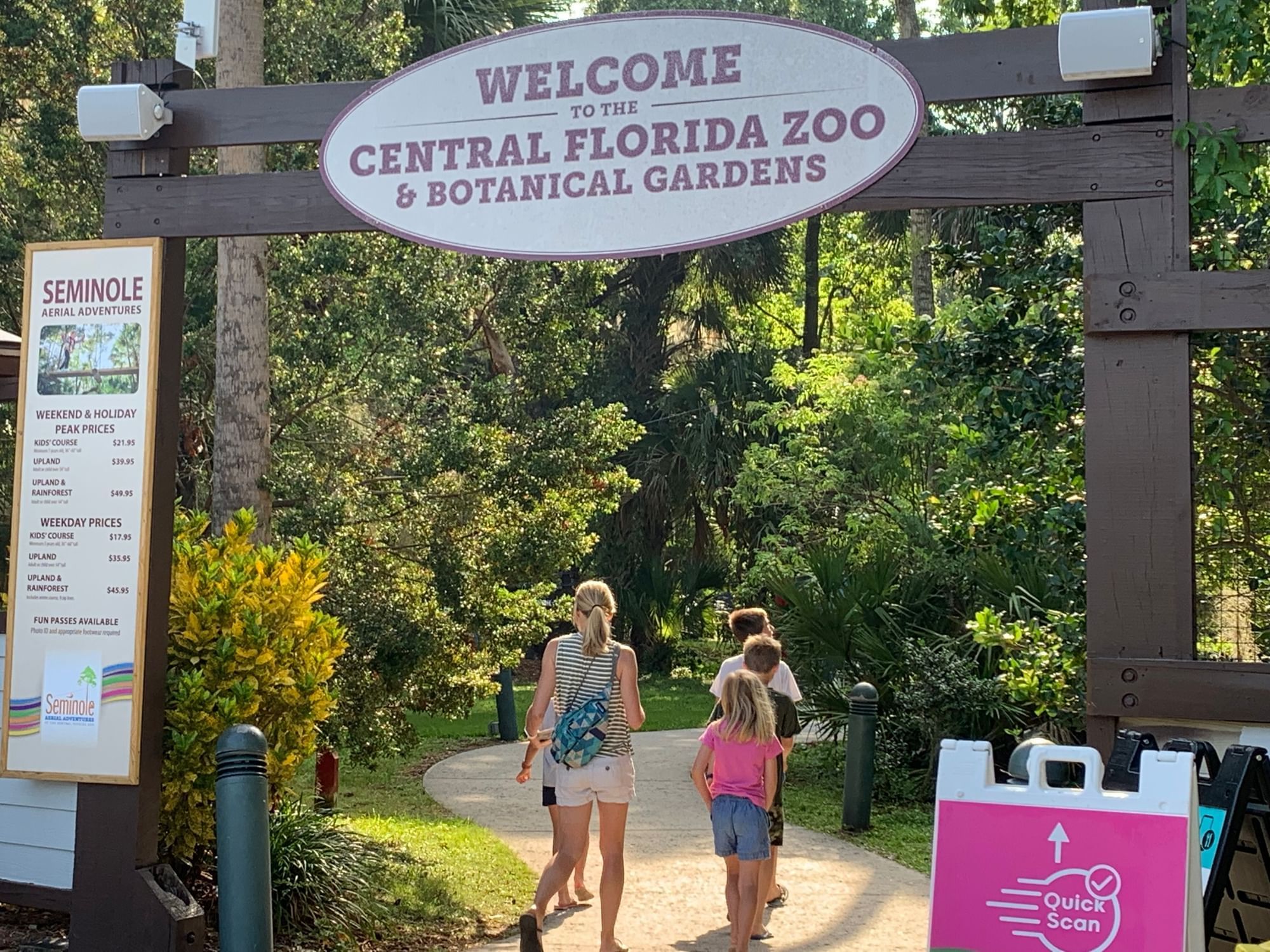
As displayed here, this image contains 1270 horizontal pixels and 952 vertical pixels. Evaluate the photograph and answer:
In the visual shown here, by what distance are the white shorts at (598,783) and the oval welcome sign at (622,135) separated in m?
2.31

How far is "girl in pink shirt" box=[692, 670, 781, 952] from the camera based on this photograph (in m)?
6.18

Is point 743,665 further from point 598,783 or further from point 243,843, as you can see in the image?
point 243,843

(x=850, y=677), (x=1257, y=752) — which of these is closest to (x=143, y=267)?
(x=1257, y=752)

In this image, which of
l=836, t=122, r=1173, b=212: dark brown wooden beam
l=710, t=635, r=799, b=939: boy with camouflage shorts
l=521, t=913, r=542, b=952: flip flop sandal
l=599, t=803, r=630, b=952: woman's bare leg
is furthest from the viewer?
l=710, t=635, r=799, b=939: boy with camouflage shorts

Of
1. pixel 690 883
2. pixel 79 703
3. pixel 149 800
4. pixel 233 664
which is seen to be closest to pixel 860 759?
pixel 690 883

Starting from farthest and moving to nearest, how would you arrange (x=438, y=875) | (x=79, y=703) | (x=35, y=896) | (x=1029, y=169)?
1. (x=438, y=875)
2. (x=35, y=896)
3. (x=79, y=703)
4. (x=1029, y=169)

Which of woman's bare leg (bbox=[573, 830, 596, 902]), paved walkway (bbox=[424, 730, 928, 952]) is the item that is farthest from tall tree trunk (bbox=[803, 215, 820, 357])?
woman's bare leg (bbox=[573, 830, 596, 902])

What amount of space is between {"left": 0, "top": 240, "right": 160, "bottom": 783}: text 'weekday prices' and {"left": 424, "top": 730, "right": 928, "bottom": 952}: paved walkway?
87.9 inches

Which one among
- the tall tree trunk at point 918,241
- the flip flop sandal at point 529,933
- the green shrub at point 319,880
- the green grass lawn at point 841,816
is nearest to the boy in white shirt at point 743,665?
the green grass lawn at point 841,816

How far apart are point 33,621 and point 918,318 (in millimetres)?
4780

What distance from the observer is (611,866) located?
6355 millimetres

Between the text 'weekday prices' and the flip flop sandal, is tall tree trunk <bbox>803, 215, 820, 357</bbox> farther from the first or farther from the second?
the flip flop sandal

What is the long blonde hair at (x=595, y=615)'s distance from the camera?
649cm

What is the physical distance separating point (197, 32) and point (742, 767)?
3936 mm
